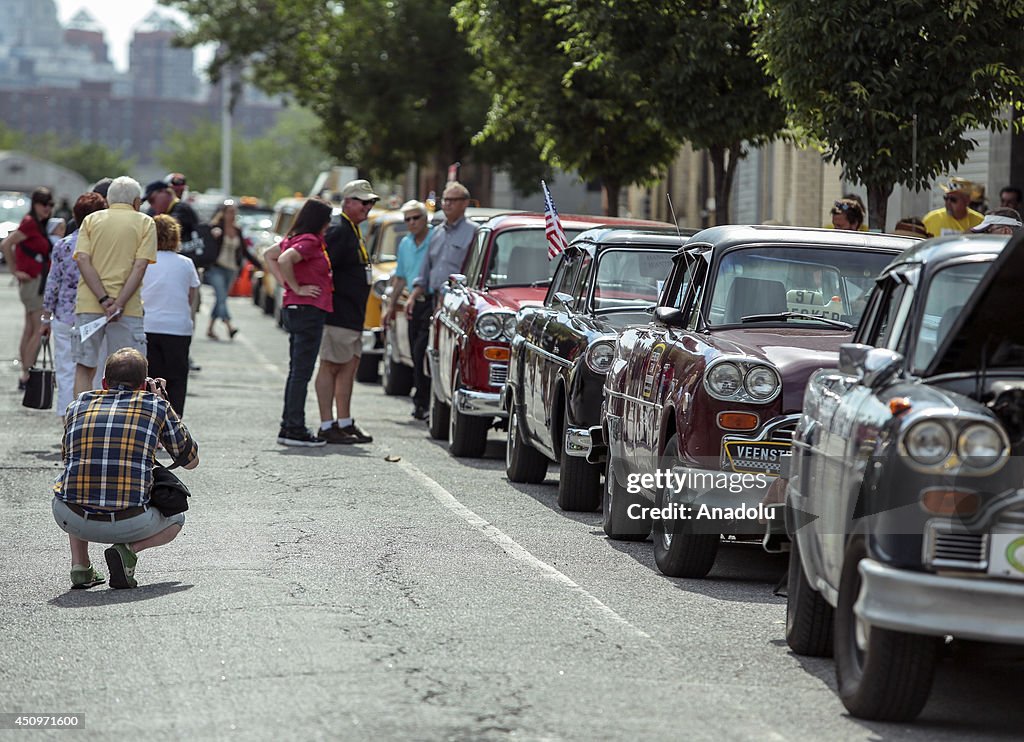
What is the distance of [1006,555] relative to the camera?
577cm

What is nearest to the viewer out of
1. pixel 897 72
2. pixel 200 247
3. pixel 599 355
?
pixel 599 355

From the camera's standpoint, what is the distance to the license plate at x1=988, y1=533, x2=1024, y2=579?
5754 millimetres

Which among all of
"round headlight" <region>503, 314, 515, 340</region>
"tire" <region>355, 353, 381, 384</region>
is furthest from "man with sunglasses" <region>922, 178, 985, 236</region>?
"tire" <region>355, 353, 381, 384</region>

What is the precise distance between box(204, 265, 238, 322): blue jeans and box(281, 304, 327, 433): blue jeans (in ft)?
39.4

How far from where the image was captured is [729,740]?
5910mm

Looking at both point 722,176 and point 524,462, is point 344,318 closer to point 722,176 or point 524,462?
point 524,462

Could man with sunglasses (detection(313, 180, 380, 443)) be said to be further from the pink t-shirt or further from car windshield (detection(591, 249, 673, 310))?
car windshield (detection(591, 249, 673, 310))

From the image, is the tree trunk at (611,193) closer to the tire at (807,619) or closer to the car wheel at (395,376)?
the car wheel at (395,376)

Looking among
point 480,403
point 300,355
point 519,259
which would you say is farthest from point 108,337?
point 519,259

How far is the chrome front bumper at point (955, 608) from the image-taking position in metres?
5.66

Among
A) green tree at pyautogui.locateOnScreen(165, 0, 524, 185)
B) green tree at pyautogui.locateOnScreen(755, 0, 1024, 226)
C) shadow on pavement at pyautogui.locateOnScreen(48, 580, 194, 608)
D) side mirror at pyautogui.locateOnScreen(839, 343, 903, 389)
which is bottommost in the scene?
shadow on pavement at pyautogui.locateOnScreen(48, 580, 194, 608)

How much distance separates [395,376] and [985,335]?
13.5 meters

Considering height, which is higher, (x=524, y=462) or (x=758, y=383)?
(x=758, y=383)

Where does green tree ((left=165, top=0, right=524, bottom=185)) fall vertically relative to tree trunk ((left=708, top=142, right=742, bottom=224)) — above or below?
above
